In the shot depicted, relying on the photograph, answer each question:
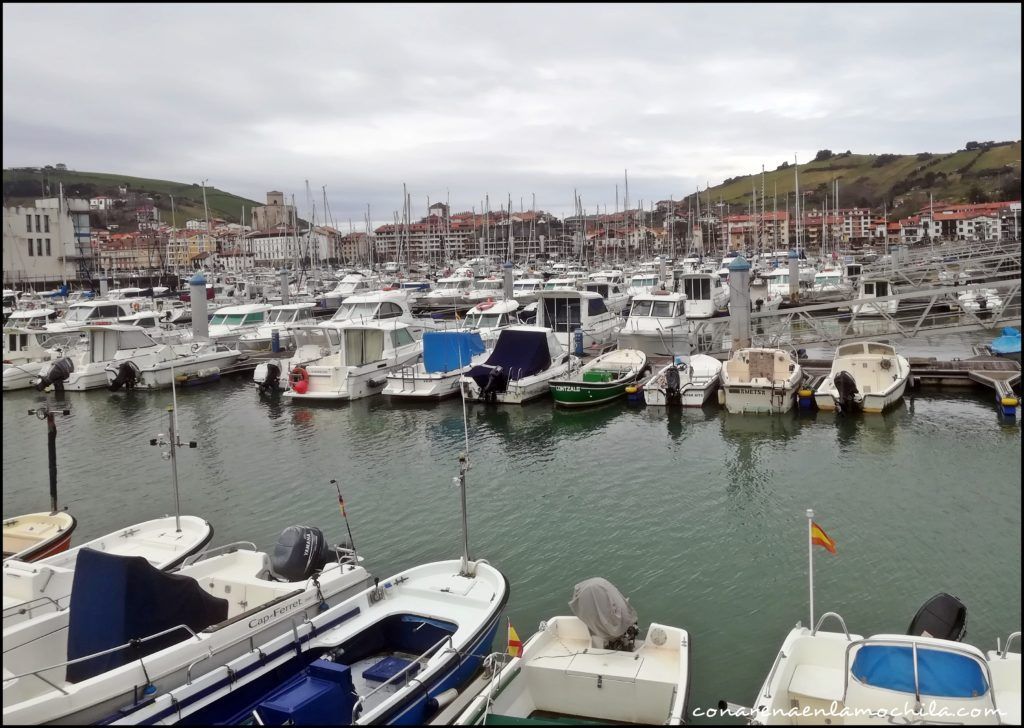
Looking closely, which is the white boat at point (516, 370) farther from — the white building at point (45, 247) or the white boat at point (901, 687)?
the white building at point (45, 247)

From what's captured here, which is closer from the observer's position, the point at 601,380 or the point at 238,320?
the point at 601,380

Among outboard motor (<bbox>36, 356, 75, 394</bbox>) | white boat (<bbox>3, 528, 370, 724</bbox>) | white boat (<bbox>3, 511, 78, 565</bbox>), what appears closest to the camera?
white boat (<bbox>3, 528, 370, 724</bbox>)

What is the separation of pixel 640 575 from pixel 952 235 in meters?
136

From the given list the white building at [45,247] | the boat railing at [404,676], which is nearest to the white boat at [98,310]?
the boat railing at [404,676]

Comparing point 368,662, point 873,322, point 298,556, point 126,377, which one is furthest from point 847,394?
point 126,377

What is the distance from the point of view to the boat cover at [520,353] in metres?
25.9

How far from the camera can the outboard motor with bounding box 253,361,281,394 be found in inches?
1150

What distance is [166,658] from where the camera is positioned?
313 inches

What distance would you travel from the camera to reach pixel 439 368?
2722 cm

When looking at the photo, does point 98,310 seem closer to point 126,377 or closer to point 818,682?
point 126,377

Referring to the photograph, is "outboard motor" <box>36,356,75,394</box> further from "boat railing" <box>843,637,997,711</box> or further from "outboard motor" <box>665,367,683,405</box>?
"boat railing" <box>843,637,997,711</box>

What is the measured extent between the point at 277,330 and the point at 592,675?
32.7 m

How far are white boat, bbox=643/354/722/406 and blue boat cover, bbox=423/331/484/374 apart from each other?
696cm

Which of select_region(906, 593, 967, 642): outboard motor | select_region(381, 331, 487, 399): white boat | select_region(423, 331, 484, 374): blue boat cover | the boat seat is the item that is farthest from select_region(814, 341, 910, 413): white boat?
the boat seat
